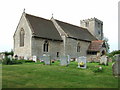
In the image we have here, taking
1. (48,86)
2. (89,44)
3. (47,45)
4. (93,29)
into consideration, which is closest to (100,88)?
(48,86)

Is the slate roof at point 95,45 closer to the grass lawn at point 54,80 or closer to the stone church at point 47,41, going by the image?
the stone church at point 47,41

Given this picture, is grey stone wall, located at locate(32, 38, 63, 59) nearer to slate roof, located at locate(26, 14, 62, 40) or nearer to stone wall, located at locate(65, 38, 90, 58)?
slate roof, located at locate(26, 14, 62, 40)

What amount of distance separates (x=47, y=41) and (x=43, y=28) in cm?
262

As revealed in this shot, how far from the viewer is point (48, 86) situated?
6570mm

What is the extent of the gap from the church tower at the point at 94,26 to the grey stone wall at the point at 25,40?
2222cm

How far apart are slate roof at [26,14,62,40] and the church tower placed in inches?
625

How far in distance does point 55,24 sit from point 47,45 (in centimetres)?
634

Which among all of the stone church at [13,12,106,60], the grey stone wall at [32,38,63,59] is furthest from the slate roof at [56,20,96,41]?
the grey stone wall at [32,38,63,59]

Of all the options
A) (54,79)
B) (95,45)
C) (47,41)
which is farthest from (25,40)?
(54,79)

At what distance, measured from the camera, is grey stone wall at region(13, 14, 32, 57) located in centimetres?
2663

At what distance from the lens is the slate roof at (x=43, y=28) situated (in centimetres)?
2733

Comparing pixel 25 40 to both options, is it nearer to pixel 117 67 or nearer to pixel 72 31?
pixel 72 31

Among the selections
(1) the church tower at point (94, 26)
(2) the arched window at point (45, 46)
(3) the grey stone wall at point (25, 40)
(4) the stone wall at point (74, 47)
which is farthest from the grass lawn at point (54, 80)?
(1) the church tower at point (94, 26)

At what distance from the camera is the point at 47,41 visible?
93.7 ft
